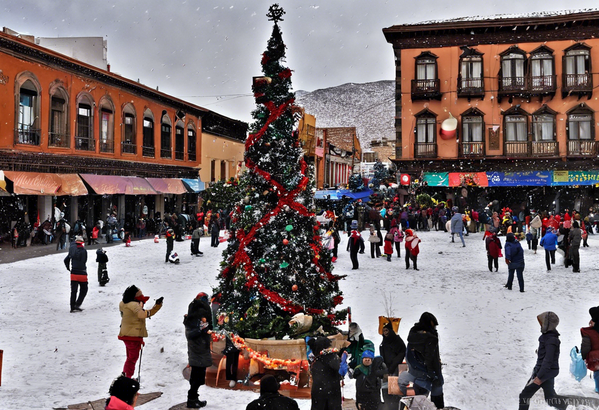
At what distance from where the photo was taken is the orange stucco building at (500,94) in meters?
33.8

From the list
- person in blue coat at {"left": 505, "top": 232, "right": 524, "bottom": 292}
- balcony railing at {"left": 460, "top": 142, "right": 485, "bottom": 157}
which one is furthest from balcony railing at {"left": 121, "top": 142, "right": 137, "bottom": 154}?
person in blue coat at {"left": 505, "top": 232, "right": 524, "bottom": 292}

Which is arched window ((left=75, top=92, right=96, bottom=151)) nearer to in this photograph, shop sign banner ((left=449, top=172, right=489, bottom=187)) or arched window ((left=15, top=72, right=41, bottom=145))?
arched window ((left=15, top=72, right=41, bottom=145))

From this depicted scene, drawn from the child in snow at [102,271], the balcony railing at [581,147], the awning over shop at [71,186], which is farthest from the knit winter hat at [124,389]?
the balcony railing at [581,147]

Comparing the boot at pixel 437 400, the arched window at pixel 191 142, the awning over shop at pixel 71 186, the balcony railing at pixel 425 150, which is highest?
the arched window at pixel 191 142

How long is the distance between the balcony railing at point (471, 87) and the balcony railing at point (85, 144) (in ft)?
71.8

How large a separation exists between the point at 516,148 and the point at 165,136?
885 inches

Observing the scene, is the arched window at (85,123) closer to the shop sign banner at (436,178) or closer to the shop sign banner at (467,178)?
the shop sign banner at (436,178)

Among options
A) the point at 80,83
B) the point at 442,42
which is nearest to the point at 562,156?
the point at 442,42

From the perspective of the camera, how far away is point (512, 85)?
33906 millimetres

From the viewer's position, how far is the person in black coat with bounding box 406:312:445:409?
6012 mm

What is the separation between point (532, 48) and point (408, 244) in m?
23.6

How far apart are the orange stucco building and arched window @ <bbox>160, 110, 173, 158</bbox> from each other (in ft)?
49.9

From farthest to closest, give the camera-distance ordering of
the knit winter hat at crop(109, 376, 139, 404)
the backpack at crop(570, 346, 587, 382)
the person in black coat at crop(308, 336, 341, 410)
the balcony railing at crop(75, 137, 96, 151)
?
the balcony railing at crop(75, 137, 96, 151)
the backpack at crop(570, 346, 587, 382)
the person in black coat at crop(308, 336, 341, 410)
the knit winter hat at crop(109, 376, 139, 404)

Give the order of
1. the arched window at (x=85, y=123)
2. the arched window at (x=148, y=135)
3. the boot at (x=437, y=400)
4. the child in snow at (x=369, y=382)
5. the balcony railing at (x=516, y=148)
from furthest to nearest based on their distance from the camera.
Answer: the balcony railing at (x=516, y=148), the arched window at (x=148, y=135), the arched window at (x=85, y=123), the boot at (x=437, y=400), the child in snow at (x=369, y=382)
